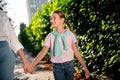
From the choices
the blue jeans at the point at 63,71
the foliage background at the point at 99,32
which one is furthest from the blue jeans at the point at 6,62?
the foliage background at the point at 99,32

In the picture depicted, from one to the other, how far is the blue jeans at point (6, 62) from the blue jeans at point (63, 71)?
3.89 feet

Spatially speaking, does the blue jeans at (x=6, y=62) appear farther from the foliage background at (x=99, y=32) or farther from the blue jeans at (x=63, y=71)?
the foliage background at (x=99, y=32)

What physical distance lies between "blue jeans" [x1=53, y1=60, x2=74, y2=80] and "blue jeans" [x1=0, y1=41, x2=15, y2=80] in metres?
1.19

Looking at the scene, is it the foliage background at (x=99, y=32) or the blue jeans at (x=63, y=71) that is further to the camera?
the foliage background at (x=99, y=32)

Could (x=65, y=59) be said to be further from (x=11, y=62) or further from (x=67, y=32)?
(x=11, y=62)

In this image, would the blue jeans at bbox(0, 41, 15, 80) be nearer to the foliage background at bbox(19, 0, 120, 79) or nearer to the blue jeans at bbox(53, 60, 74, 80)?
the blue jeans at bbox(53, 60, 74, 80)

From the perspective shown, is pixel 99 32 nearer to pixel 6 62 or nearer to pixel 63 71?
pixel 63 71

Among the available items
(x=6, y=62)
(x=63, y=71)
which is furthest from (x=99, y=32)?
(x=6, y=62)

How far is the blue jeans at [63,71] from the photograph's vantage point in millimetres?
4668

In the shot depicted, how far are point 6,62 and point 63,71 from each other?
4.47ft

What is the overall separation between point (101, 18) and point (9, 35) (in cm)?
371

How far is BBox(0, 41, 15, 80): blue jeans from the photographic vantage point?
3.53 m

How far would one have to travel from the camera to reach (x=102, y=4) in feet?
23.0

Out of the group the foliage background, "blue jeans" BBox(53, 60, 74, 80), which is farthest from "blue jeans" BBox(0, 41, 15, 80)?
the foliage background
